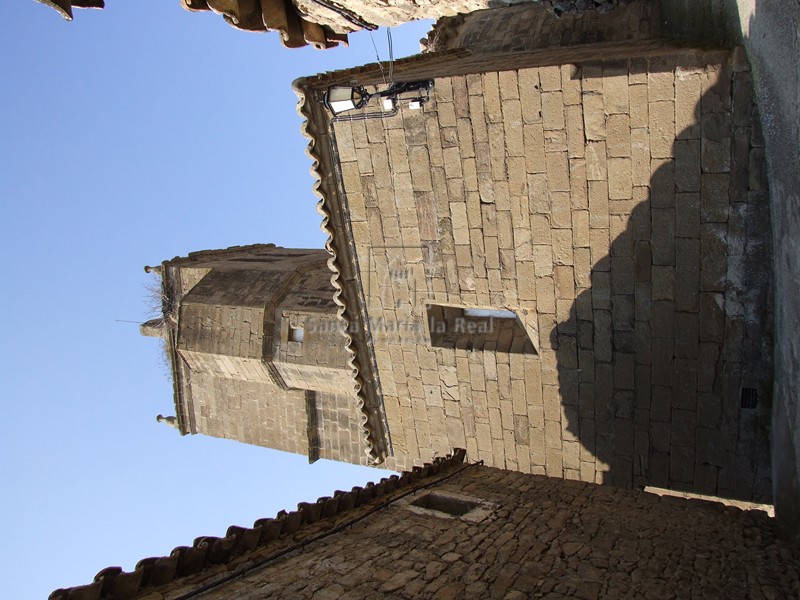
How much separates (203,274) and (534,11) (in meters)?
7.74

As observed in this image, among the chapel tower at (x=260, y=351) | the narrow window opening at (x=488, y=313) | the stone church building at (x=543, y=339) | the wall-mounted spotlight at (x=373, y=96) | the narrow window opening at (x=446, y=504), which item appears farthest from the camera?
the chapel tower at (x=260, y=351)

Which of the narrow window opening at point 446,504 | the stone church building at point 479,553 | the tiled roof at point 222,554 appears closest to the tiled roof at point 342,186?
the stone church building at point 479,553

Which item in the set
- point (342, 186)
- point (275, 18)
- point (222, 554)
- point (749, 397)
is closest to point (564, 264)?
point (749, 397)

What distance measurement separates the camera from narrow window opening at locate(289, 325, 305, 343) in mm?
10984

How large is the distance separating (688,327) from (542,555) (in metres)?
2.93

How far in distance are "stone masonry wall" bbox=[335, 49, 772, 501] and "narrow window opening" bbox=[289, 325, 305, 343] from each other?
2.64 metres

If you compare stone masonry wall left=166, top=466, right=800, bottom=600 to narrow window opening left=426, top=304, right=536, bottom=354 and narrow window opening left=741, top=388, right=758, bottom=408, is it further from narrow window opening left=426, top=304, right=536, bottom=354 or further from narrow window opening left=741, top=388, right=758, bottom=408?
narrow window opening left=426, top=304, right=536, bottom=354

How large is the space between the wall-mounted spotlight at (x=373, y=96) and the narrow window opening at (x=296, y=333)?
4285mm

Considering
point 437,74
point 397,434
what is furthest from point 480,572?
point 437,74

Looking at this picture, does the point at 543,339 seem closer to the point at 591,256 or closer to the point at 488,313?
the point at 488,313

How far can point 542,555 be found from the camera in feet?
17.6

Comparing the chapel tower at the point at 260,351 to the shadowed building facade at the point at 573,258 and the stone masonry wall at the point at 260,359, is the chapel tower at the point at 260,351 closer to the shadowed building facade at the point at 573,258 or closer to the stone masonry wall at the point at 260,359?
the stone masonry wall at the point at 260,359

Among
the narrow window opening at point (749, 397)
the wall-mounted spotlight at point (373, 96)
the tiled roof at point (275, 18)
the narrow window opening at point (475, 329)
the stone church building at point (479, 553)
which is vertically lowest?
the stone church building at point (479, 553)

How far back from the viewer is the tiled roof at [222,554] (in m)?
4.25
